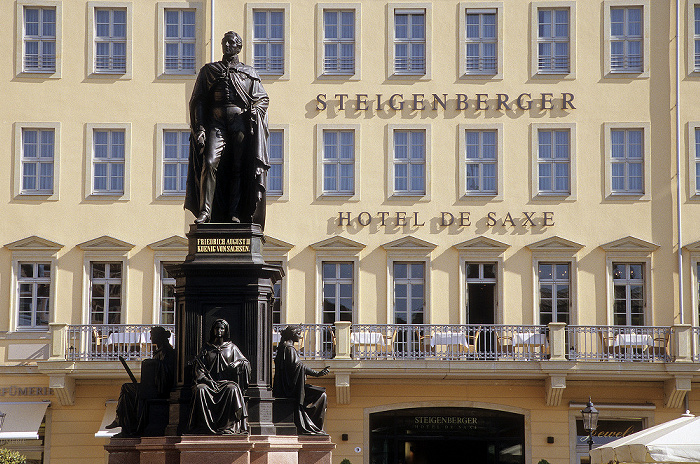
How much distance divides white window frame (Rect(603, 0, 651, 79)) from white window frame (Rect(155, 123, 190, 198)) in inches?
415

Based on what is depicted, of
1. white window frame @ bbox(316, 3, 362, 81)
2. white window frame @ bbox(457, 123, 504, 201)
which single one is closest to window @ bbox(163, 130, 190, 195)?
white window frame @ bbox(316, 3, 362, 81)

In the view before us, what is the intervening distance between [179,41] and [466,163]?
25.4ft

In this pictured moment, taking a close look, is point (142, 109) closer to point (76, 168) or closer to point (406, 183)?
point (76, 168)

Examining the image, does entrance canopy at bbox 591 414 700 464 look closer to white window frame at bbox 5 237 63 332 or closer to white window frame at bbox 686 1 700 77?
white window frame at bbox 686 1 700 77

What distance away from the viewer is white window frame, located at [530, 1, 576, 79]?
31.1 m

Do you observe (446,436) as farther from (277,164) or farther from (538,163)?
(277,164)

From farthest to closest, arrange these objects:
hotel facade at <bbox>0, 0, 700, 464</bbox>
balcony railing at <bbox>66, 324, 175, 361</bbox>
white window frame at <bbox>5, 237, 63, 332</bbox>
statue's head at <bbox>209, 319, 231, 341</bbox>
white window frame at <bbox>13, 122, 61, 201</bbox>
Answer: white window frame at <bbox>13, 122, 61, 201</bbox> < white window frame at <bbox>5, 237, 63, 332</bbox> < hotel facade at <bbox>0, 0, 700, 464</bbox> < balcony railing at <bbox>66, 324, 175, 361</bbox> < statue's head at <bbox>209, 319, 231, 341</bbox>

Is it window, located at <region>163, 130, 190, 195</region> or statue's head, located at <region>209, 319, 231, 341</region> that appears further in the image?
window, located at <region>163, 130, 190, 195</region>

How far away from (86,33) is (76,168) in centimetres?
338

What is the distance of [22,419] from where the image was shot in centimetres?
2977

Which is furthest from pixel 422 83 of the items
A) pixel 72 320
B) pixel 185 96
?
pixel 72 320

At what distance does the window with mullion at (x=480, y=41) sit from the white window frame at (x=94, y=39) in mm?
8366

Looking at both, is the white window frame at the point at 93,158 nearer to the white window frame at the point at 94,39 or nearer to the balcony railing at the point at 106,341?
the white window frame at the point at 94,39

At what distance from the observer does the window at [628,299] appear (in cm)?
3045
